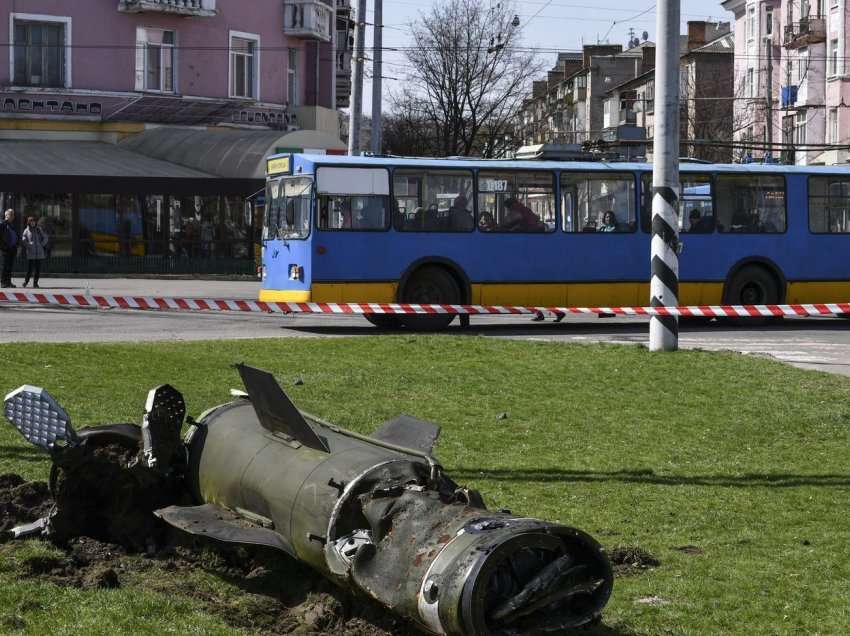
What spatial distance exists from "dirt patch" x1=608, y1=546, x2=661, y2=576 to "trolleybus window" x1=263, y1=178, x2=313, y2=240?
15434 mm

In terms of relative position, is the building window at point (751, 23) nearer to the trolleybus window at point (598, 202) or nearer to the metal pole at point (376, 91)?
the metal pole at point (376, 91)

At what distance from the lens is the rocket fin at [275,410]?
6508mm

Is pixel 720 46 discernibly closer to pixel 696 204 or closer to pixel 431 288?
pixel 696 204

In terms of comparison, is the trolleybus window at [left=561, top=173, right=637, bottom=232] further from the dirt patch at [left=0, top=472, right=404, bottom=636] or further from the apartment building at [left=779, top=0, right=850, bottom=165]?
→ the apartment building at [left=779, top=0, right=850, bottom=165]

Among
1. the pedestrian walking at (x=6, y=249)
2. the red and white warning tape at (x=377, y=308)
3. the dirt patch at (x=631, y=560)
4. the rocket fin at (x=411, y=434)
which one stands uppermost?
the pedestrian walking at (x=6, y=249)

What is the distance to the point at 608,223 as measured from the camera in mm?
23828

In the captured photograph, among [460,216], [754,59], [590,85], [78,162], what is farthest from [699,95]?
[460,216]

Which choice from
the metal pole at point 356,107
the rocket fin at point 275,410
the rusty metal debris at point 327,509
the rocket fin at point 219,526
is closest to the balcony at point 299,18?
the metal pole at point 356,107

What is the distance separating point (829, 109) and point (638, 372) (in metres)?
58.0

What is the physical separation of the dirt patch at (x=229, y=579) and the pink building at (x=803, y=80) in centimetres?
6010

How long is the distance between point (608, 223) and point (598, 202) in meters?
0.41

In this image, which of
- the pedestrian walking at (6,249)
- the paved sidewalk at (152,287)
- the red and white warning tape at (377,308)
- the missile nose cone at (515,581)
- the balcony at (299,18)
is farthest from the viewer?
the balcony at (299,18)

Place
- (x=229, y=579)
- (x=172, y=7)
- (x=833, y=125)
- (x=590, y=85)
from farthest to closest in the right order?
(x=590, y=85), (x=833, y=125), (x=172, y=7), (x=229, y=579)

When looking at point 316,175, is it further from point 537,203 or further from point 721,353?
point 721,353
